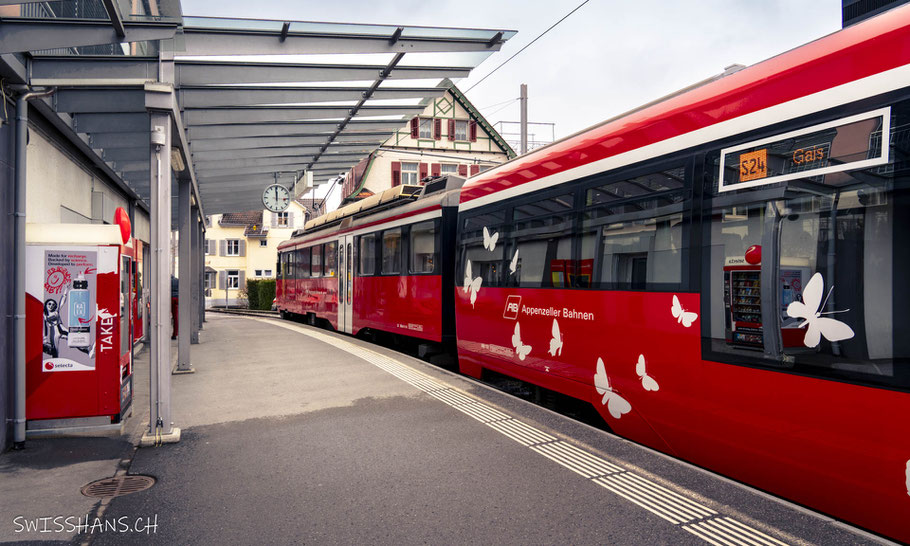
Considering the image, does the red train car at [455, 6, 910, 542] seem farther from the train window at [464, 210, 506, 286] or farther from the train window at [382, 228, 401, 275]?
the train window at [382, 228, 401, 275]

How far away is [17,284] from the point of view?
5.63 meters

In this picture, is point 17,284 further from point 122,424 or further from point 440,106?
point 440,106

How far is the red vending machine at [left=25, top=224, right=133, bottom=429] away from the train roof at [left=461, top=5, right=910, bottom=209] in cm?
465

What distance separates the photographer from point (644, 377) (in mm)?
4910

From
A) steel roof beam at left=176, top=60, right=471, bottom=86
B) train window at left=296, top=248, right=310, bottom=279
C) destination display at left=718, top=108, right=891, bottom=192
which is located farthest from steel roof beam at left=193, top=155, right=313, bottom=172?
destination display at left=718, top=108, right=891, bottom=192

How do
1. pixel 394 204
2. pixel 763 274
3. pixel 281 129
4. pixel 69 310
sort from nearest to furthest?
pixel 763 274 < pixel 69 310 < pixel 281 129 < pixel 394 204

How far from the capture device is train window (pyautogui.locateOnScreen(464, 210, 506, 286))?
7.67 metres

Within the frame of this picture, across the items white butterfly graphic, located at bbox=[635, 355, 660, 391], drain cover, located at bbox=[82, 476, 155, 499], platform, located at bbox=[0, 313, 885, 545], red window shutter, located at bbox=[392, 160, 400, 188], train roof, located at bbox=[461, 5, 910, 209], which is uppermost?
red window shutter, located at bbox=[392, 160, 400, 188]

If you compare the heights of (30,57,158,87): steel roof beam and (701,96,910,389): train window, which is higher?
(30,57,158,87): steel roof beam

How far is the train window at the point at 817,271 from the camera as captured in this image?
312cm

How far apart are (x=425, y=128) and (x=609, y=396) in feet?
116

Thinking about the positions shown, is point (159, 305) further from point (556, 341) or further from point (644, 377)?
point (644, 377)

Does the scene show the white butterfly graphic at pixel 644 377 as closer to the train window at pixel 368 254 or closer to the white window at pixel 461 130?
the train window at pixel 368 254

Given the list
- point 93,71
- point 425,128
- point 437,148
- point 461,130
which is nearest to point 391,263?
point 93,71
